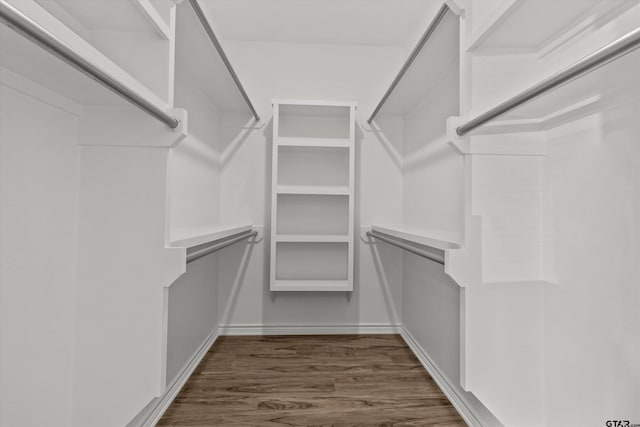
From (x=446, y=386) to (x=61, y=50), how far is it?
170 cm

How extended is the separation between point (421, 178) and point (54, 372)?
1.78 m

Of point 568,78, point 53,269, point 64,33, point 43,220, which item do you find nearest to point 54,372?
point 53,269

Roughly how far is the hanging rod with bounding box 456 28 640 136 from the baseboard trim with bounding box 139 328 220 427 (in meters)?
1.48

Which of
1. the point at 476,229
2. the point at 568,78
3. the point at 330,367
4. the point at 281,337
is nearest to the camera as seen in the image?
the point at 568,78

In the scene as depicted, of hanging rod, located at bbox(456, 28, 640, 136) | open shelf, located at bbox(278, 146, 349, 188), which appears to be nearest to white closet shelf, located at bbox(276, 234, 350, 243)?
open shelf, located at bbox(278, 146, 349, 188)

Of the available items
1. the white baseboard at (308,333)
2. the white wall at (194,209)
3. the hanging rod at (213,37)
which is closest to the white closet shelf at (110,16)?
the hanging rod at (213,37)

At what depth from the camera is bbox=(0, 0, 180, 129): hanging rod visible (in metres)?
0.44

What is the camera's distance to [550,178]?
0.96m

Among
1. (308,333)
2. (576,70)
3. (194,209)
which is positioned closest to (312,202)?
(194,209)

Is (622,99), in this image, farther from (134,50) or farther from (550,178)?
(134,50)

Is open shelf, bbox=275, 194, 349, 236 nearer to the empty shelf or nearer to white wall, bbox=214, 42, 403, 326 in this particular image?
white wall, bbox=214, 42, 403, 326

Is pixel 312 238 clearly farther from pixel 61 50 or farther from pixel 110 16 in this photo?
pixel 61 50

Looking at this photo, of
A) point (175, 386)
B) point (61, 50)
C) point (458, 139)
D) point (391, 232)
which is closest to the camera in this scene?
point (61, 50)

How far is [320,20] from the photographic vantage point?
6.25 feet
